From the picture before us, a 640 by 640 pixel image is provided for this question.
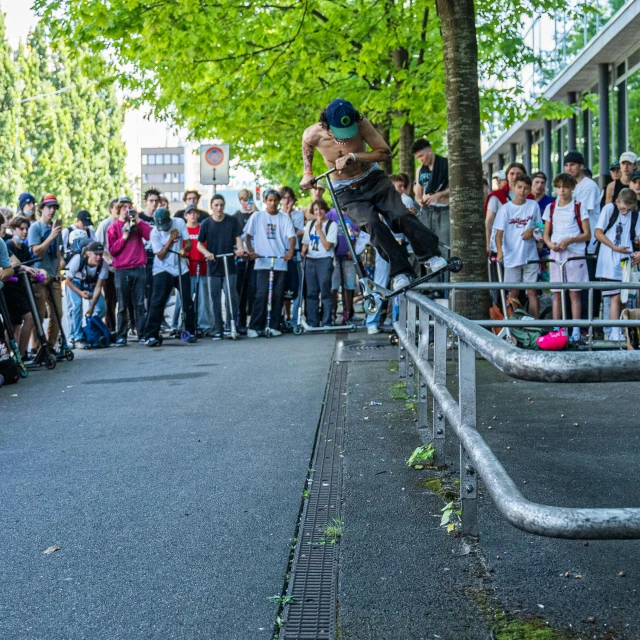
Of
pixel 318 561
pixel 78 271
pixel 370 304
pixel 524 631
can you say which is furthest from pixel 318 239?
pixel 524 631

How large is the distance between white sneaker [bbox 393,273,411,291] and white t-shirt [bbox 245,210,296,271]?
718 cm

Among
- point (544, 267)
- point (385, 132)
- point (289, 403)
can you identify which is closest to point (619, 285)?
point (289, 403)

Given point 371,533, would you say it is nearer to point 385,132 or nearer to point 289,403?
point 289,403

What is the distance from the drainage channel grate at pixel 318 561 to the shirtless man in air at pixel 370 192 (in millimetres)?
2639

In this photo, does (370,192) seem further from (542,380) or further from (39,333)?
(542,380)

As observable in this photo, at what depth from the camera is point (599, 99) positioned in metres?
24.1

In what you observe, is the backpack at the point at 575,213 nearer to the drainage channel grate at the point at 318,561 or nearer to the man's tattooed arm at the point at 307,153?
the man's tattooed arm at the point at 307,153

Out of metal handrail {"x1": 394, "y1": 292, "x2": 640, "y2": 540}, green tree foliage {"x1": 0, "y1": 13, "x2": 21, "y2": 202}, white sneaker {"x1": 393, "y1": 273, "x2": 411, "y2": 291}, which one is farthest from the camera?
green tree foliage {"x1": 0, "y1": 13, "x2": 21, "y2": 202}

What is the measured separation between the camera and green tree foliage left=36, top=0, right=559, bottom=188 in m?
12.5

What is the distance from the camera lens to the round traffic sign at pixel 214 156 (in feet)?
62.8

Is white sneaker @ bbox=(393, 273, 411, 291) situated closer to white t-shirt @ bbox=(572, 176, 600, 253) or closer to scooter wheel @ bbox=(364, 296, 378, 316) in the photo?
scooter wheel @ bbox=(364, 296, 378, 316)

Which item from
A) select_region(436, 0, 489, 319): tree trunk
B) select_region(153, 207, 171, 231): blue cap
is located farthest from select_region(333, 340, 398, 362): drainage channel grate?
select_region(153, 207, 171, 231): blue cap

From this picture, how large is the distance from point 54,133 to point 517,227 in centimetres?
5480

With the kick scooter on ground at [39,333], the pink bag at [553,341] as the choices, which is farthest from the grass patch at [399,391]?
the kick scooter on ground at [39,333]
